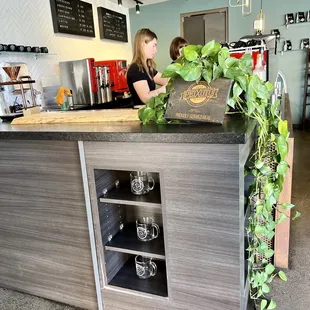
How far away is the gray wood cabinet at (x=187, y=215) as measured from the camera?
128 cm

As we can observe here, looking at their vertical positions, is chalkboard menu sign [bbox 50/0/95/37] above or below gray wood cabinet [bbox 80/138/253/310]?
above

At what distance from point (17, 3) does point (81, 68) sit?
983mm

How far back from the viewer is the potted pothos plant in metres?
1.32

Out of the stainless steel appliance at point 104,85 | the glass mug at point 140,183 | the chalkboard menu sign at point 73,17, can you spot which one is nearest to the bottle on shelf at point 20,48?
the chalkboard menu sign at point 73,17

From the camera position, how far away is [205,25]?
612 cm

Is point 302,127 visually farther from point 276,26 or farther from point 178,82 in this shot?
point 178,82

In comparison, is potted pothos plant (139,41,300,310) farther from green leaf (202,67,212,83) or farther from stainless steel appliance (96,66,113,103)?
stainless steel appliance (96,66,113,103)

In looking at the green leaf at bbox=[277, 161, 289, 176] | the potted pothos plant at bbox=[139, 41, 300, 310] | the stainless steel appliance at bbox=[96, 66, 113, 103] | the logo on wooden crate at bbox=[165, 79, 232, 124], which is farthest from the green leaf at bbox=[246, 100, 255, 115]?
the stainless steel appliance at bbox=[96, 66, 113, 103]

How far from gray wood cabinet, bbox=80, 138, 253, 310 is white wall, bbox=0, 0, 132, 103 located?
2621 mm

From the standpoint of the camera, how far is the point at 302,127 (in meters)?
6.20

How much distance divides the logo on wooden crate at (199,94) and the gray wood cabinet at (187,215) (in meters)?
0.21

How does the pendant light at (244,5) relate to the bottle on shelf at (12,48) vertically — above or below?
above

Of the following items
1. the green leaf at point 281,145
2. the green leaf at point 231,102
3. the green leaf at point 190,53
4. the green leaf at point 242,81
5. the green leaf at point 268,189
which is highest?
the green leaf at point 190,53

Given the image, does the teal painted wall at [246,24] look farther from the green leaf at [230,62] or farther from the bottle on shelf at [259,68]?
the green leaf at [230,62]
